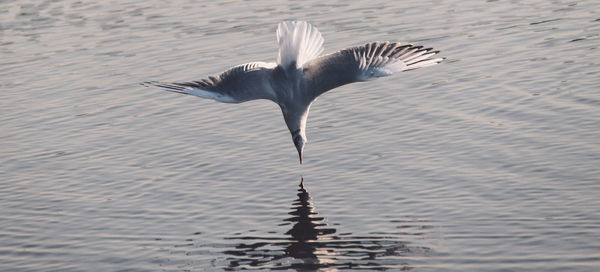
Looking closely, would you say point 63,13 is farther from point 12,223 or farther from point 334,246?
point 334,246

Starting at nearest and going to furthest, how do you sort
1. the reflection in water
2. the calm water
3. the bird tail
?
the reflection in water < the calm water < the bird tail

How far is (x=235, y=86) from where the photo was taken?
12383 mm

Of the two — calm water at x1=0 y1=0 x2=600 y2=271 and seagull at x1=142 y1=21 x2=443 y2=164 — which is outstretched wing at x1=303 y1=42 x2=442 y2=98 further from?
calm water at x1=0 y1=0 x2=600 y2=271

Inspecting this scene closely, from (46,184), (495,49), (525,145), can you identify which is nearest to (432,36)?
(495,49)

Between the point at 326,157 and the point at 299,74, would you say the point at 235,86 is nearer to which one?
the point at 299,74

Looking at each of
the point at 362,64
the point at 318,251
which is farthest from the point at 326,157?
the point at 318,251

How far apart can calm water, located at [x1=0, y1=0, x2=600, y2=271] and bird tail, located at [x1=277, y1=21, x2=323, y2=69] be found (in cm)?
132

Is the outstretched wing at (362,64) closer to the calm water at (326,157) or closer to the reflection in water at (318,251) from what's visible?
the calm water at (326,157)

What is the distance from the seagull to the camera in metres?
12.2

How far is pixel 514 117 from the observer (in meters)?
13.0

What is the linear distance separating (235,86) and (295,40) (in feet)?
3.30

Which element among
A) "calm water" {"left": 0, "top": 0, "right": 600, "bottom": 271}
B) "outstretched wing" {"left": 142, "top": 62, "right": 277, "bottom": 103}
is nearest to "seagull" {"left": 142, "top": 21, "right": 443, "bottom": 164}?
"outstretched wing" {"left": 142, "top": 62, "right": 277, "bottom": 103}

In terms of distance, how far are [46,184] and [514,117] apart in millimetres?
6494

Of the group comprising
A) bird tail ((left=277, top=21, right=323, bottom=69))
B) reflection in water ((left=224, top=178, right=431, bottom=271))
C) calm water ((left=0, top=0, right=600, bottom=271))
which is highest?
bird tail ((left=277, top=21, right=323, bottom=69))
